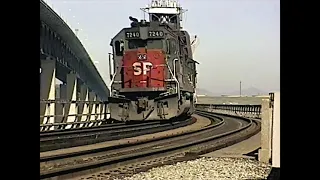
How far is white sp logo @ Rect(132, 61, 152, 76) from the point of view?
724 inches

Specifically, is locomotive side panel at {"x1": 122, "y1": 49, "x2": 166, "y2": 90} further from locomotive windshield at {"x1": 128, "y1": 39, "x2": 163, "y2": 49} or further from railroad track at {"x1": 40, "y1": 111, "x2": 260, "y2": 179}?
railroad track at {"x1": 40, "y1": 111, "x2": 260, "y2": 179}

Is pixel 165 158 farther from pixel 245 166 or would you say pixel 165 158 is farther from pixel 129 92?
pixel 129 92

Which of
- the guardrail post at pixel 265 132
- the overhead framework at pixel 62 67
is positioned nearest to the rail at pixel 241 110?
the overhead framework at pixel 62 67

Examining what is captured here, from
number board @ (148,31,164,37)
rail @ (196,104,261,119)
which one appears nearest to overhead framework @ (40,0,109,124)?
number board @ (148,31,164,37)

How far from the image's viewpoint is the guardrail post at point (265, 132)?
31.6 ft

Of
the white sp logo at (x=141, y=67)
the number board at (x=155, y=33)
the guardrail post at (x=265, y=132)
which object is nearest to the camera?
the guardrail post at (x=265, y=132)

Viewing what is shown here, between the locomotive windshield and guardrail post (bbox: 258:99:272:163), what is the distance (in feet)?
30.9

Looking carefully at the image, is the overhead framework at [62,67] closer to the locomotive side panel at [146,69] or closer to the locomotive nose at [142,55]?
the locomotive side panel at [146,69]

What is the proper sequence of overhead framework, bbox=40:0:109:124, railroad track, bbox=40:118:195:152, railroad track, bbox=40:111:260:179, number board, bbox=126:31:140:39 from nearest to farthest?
1. railroad track, bbox=40:111:260:179
2. railroad track, bbox=40:118:195:152
3. number board, bbox=126:31:140:39
4. overhead framework, bbox=40:0:109:124

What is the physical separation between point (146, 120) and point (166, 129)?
5.75 ft

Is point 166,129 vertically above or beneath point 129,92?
beneath
